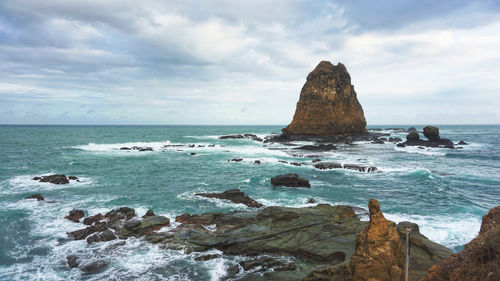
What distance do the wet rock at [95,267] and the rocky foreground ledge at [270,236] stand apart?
38 mm

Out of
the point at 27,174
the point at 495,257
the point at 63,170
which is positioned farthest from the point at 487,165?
the point at 27,174

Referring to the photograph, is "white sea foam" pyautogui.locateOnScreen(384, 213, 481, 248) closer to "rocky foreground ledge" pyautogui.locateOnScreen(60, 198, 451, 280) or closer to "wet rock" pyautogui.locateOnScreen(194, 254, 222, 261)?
"rocky foreground ledge" pyautogui.locateOnScreen(60, 198, 451, 280)

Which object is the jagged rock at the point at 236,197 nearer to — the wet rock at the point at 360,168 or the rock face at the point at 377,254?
the rock face at the point at 377,254

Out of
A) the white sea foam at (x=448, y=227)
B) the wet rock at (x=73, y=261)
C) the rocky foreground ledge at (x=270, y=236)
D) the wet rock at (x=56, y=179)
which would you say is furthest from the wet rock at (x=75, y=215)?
the white sea foam at (x=448, y=227)

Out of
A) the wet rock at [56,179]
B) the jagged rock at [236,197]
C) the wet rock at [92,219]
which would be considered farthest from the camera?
the wet rock at [56,179]

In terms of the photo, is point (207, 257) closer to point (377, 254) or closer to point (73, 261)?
point (73, 261)

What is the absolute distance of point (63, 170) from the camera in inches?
1292

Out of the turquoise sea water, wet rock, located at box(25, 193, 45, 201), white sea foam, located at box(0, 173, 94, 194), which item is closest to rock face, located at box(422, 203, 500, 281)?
the turquoise sea water

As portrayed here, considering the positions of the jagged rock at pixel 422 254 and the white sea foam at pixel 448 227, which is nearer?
the jagged rock at pixel 422 254

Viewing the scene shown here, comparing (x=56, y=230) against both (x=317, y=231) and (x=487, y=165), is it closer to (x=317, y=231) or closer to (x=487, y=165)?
(x=317, y=231)

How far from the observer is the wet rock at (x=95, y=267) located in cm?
1096

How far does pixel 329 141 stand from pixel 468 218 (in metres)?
50.1

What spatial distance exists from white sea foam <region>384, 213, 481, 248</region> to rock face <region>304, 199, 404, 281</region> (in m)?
8.05

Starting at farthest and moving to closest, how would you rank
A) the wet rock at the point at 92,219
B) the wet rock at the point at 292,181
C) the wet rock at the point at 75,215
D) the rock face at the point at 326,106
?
the rock face at the point at 326,106, the wet rock at the point at 292,181, the wet rock at the point at 75,215, the wet rock at the point at 92,219
